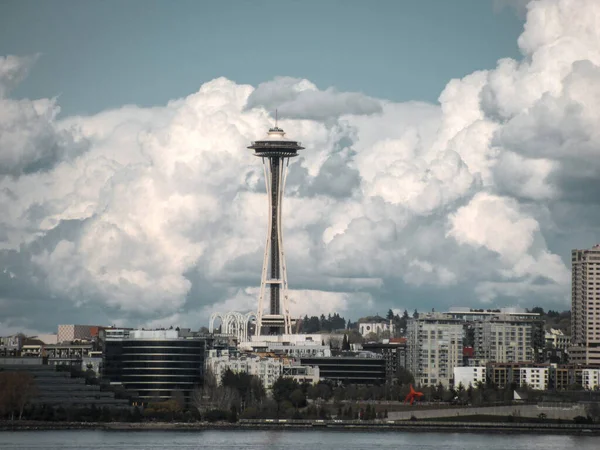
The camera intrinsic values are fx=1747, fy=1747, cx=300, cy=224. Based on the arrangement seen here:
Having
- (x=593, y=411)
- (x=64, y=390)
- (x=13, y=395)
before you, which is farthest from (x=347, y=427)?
(x=13, y=395)

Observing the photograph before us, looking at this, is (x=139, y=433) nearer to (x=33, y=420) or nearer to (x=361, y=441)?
(x=33, y=420)

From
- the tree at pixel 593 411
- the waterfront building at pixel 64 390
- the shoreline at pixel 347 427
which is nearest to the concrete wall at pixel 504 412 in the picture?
the tree at pixel 593 411

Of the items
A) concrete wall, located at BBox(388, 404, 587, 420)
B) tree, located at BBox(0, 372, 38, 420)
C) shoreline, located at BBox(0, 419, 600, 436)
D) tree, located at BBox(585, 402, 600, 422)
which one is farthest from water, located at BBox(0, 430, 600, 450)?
tree, located at BBox(585, 402, 600, 422)

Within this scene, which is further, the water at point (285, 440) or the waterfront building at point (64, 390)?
the waterfront building at point (64, 390)

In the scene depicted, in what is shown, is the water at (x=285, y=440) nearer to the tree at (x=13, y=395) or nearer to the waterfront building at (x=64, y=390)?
the tree at (x=13, y=395)

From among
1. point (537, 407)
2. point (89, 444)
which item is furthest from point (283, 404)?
point (89, 444)

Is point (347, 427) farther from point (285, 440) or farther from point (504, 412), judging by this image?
point (285, 440)
